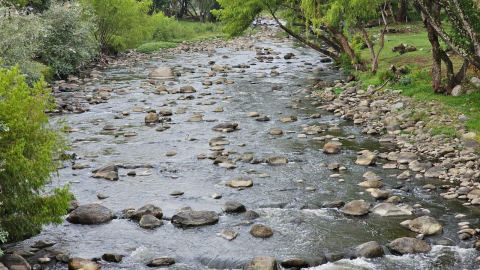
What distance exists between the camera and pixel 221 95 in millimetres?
26484

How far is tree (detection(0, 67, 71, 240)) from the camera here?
8750 mm

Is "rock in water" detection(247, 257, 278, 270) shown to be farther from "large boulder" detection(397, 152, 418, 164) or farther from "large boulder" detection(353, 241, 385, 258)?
"large boulder" detection(397, 152, 418, 164)

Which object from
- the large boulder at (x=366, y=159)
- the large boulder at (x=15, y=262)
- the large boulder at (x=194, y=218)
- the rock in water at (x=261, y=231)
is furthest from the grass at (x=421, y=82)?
the large boulder at (x=15, y=262)

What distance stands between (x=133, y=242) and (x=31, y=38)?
1741 cm

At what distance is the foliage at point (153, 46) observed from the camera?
49188 millimetres

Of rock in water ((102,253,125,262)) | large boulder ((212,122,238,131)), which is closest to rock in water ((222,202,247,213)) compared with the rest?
rock in water ((102,253,125,262))

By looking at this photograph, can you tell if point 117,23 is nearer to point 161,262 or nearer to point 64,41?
point 64,41

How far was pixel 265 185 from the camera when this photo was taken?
43.9 ft

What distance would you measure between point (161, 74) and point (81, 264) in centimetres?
2516

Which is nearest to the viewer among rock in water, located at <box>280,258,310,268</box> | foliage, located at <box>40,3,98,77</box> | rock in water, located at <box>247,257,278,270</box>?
rock in water, located at <box>247,257,278,270</box>

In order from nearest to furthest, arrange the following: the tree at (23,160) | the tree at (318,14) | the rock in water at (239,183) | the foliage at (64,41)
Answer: the tree at (23,160), the rock in water at (239,183), the tree at (318,14), the foliage at (64,41)

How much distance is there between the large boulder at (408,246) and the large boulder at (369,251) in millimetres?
286

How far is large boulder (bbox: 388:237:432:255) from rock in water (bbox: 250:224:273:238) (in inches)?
97.6

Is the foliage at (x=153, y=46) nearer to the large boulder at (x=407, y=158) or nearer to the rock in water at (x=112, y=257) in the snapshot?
the large boulder at (x=407, y=158)
